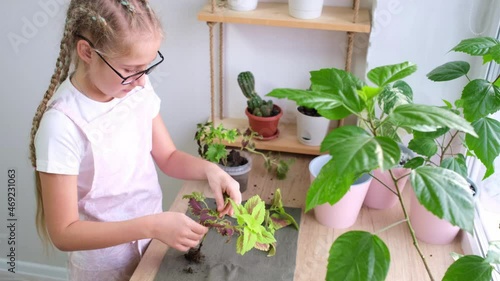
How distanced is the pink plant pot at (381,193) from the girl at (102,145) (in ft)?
1.33

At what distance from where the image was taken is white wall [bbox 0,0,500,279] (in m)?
1.36

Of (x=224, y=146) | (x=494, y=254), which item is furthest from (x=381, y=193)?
(x=494, y=254)

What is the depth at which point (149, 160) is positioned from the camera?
1.36 m

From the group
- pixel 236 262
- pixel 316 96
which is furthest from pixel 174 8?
pixel 316 96

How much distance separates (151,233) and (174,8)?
2.63ft

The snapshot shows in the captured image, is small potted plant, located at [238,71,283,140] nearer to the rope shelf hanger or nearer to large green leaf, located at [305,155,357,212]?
the rope shelf hanger

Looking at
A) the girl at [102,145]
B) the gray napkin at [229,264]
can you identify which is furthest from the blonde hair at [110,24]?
the gray napkin at [229,264]

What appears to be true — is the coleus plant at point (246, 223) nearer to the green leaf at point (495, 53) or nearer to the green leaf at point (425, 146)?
the green leaf at point (425, 146)

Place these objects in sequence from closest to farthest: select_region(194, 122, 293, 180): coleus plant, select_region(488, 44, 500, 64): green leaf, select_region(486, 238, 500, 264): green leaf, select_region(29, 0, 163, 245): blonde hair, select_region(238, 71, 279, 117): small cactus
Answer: select_region(486, 238, 500, 264): green leaf < select_region(488, 44, 500, 64): green leaf < select_region(29, 0, 163, 245): blonde hair < select_region(194, 122, 293, 180): coleus plant < select_region(238, 71, 279, 117): small cactus

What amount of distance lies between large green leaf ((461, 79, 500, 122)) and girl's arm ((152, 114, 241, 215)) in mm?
564

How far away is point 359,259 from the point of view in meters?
0.72

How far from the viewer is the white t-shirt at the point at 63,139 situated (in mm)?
1071

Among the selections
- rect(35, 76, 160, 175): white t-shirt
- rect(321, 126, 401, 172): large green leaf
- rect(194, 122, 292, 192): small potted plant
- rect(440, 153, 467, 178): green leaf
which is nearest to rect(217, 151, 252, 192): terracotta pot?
rect(194, 122, 292, 192): small potted plant

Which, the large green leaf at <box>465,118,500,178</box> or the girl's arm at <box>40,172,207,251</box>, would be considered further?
the girl's arm at <box>40,172,207,251</box>
